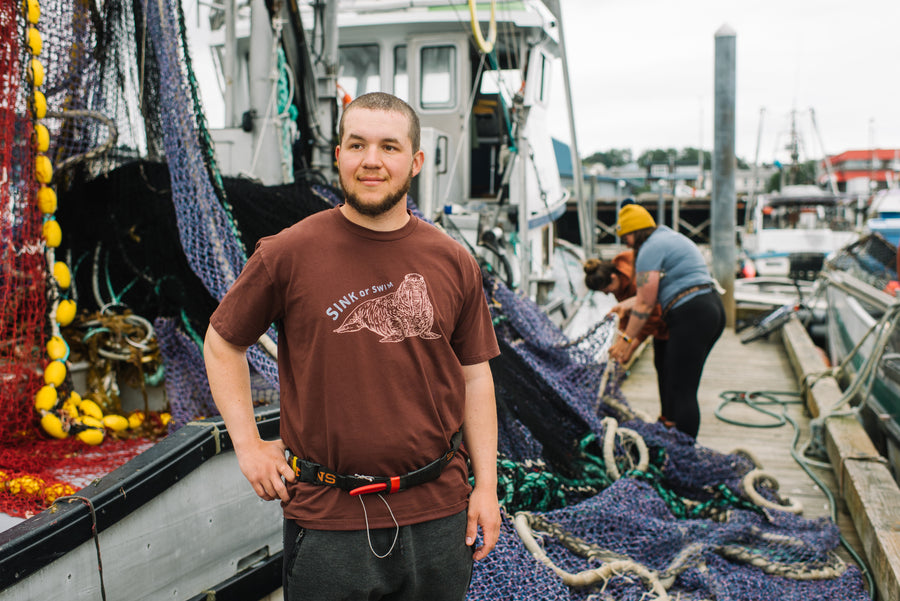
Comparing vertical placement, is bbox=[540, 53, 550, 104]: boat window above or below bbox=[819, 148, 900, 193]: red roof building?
below

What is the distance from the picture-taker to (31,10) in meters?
3.10

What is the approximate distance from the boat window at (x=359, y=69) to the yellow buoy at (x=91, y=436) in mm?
6718

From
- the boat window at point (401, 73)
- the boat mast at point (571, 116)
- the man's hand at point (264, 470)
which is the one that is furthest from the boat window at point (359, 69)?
the man's hand at point (264, 470)

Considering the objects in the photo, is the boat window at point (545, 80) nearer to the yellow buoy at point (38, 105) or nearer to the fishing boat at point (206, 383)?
the fishing boat at point (206, 383)

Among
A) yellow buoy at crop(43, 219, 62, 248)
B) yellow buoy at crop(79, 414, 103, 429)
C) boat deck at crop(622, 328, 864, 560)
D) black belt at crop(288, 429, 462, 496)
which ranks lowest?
boat deck at crop(622, 328, 864, 560)

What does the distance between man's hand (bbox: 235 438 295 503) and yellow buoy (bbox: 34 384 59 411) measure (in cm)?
198

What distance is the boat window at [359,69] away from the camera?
927 centimetres

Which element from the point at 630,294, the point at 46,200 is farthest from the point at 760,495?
the point at 46,200

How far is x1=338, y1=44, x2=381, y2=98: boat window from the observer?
30.4ft

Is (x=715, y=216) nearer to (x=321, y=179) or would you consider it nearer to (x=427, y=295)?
(x=321, y=179)

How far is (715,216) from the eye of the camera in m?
10.9

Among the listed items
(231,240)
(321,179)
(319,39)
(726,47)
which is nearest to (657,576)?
(231,240)

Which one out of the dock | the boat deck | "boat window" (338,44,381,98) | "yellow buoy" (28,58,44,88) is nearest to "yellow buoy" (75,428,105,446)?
"yellow buoy" (28,58,44,88)

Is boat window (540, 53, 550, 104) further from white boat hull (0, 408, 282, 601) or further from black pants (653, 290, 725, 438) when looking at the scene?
white boat hull (0, 408, 282, 601)
